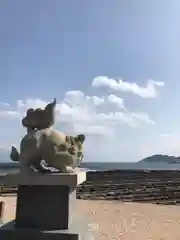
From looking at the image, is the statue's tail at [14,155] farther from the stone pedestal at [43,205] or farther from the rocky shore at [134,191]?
the rocky shore at [134,191]

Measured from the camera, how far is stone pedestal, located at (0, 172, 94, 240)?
4.12 meters

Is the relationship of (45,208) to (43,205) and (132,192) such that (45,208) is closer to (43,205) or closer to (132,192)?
(43,205)

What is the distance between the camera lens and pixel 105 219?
966cm

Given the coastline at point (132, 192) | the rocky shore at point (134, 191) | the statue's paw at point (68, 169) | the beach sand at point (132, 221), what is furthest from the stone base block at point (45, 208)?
the rocky shore at point (134, 191)

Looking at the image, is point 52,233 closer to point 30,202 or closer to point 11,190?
point 30,202

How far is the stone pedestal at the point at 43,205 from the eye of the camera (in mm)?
4117

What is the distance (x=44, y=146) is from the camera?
4.33 meters

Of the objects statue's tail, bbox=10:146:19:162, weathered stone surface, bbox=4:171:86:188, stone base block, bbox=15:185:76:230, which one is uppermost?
statue's tail, bbox=10:146:19:162

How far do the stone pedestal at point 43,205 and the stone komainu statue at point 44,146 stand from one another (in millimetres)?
202

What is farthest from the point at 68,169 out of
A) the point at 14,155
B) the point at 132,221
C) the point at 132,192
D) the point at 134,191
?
the point at 134,191

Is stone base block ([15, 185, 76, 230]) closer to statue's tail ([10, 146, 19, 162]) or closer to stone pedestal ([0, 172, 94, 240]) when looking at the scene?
stone pedestal ([0, 172, 94, 240])

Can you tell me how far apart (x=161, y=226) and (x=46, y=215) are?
17.7 feet

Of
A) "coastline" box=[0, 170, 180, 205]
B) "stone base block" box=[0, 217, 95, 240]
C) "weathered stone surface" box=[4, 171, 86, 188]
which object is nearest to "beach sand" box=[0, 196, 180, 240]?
"coastline" box=[0, 170, 180, 205]

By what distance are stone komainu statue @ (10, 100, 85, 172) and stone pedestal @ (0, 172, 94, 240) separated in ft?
0.66
